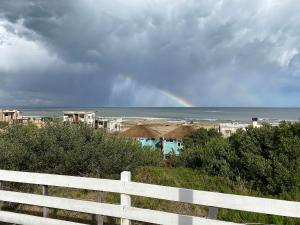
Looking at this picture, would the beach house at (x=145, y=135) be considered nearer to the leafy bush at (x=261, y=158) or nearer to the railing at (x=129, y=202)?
the leafy bush at (x=261, y=158)

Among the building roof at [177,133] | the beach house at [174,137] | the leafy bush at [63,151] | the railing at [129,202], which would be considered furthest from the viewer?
the building roof at [177,133]

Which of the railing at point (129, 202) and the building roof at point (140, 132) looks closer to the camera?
the railing at point (129, 202)

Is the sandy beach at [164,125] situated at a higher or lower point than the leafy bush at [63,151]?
higher

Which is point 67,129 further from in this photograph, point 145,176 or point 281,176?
point 281,176

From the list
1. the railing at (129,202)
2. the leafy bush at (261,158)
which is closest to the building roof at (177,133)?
the leafy bush at (261,158)

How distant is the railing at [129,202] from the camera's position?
4.84 metres

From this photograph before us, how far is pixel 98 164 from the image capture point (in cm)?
1108

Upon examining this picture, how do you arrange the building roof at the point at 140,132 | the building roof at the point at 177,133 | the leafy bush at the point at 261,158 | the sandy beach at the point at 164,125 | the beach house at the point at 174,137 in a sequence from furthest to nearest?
1. the sandy beach at the point at 164,125
2. the building roof at the point at 177,133
3. the beach house at the point at 174,137
4. the building roof at the point at 140,132
5. the leafy bush at the point at 261,158

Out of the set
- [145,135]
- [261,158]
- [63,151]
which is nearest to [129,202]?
[261,158]

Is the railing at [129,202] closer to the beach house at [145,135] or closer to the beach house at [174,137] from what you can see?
the beach house at [145,135]

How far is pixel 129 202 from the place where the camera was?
5898mm

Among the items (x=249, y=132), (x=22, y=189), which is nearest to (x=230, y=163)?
(x=249, y=132)

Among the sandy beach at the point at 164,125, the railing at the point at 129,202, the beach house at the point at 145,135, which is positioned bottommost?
the railing at the point at 129,202

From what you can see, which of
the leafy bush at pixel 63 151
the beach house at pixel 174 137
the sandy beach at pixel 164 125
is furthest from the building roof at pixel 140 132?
the leafy bush at pixel 63 151
